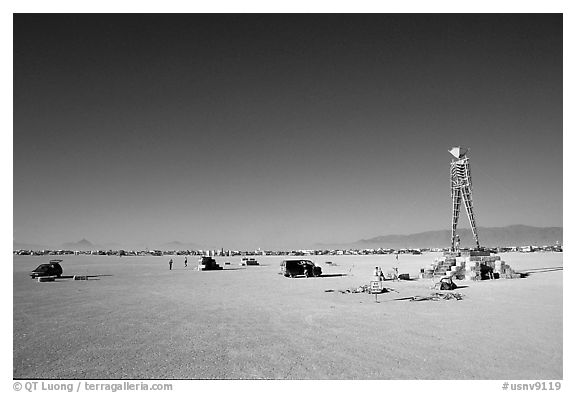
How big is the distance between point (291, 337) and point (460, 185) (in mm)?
24006

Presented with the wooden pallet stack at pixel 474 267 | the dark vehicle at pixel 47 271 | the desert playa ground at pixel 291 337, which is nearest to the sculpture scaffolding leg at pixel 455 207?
the wooden pallet stack at pixel 474 267

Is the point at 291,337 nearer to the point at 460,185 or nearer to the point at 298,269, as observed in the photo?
the point at 298,269

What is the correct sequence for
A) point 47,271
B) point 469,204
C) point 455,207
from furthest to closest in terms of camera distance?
point 47,271
point 455,207
point 469,204

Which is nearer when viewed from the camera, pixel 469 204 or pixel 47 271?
pixel 469 204

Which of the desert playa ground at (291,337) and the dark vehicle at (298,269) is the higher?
the desert playa ground at (291,337)

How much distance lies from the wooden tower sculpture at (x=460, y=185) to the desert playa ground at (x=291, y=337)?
1098cm

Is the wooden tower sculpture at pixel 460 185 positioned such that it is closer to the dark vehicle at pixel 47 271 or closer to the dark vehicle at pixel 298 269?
the dark vehicle at pixel 298 269

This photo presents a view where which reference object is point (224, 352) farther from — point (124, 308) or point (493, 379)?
point (124, 308)

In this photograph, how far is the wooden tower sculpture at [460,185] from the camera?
3014 cm

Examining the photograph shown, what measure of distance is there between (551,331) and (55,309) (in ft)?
61.8

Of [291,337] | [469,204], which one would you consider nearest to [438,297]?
[291,337]

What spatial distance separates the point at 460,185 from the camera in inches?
1199

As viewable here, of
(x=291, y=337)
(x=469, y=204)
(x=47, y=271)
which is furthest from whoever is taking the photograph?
(x=47, y=271)

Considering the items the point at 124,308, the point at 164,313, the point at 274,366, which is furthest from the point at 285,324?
the point at 124,308
